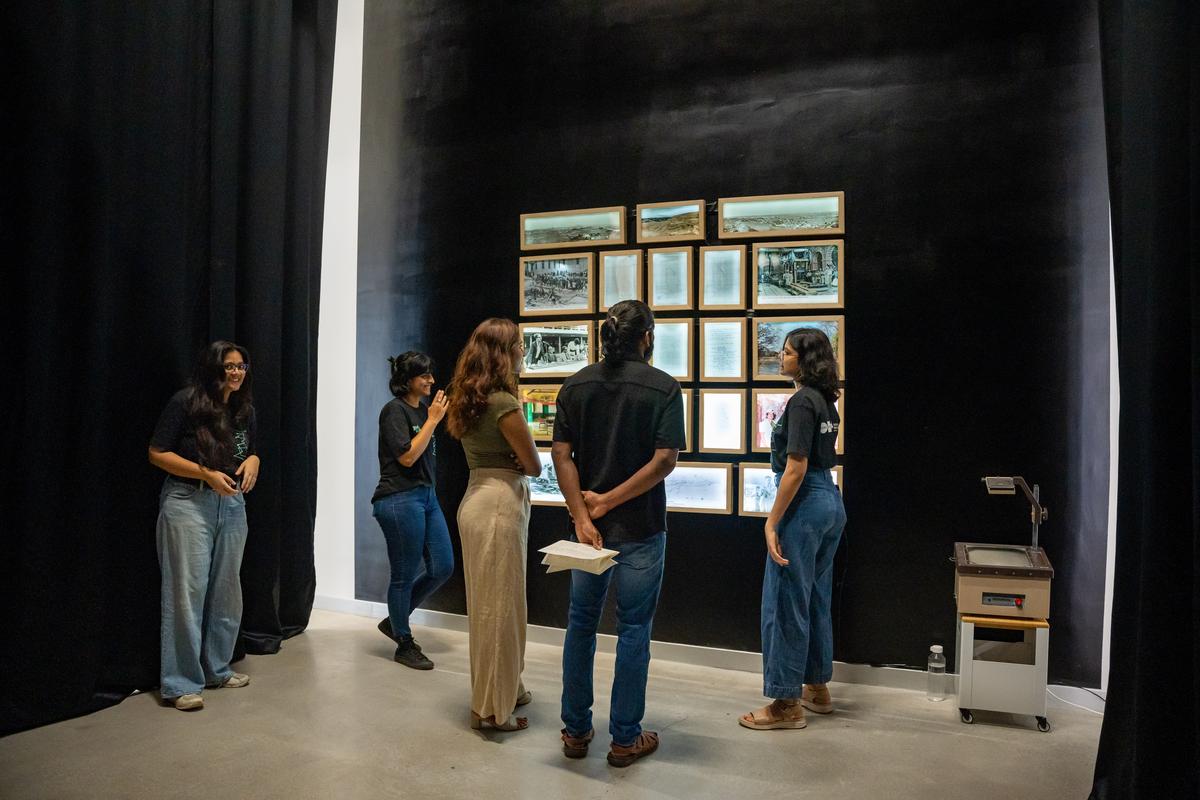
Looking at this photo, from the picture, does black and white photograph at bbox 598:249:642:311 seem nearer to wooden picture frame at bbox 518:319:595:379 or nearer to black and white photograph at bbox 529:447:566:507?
wooden picture frame at bbox 518:319:595:379

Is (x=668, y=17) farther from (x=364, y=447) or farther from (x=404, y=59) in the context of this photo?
(x=364, y=447)

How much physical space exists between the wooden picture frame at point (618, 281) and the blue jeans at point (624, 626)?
1.97 metres

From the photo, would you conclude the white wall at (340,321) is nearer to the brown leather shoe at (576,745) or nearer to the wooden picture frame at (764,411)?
the wooden picture frame at (764,411)

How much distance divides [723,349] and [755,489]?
2.50ft

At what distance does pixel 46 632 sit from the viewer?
3.74 meters

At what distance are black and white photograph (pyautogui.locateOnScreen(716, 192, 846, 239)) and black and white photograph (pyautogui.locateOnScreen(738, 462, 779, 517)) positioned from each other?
123cm

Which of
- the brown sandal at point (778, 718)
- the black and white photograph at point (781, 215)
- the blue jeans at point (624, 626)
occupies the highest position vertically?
the black and white photograph at point (781, 215)

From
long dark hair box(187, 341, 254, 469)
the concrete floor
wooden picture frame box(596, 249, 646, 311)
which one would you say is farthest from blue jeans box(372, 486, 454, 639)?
wooden picture frame box(596, 249, 646, 311)

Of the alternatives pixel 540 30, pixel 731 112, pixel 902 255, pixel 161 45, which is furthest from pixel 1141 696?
pixel 161 45

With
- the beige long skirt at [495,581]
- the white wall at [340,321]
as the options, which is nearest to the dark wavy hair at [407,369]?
the beige long skirt at [495,581]

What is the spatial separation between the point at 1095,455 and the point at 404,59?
180 inches

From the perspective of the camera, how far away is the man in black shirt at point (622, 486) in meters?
3.24

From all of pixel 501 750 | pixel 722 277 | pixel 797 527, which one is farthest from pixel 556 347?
pixel 501 750

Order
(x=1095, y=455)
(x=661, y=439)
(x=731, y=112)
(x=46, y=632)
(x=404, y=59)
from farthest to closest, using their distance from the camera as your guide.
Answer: (x=404, y=59) → (x=731, y=112) → (x=1095, y=455) → (x=46, y=632) → (x=661, y=439)
